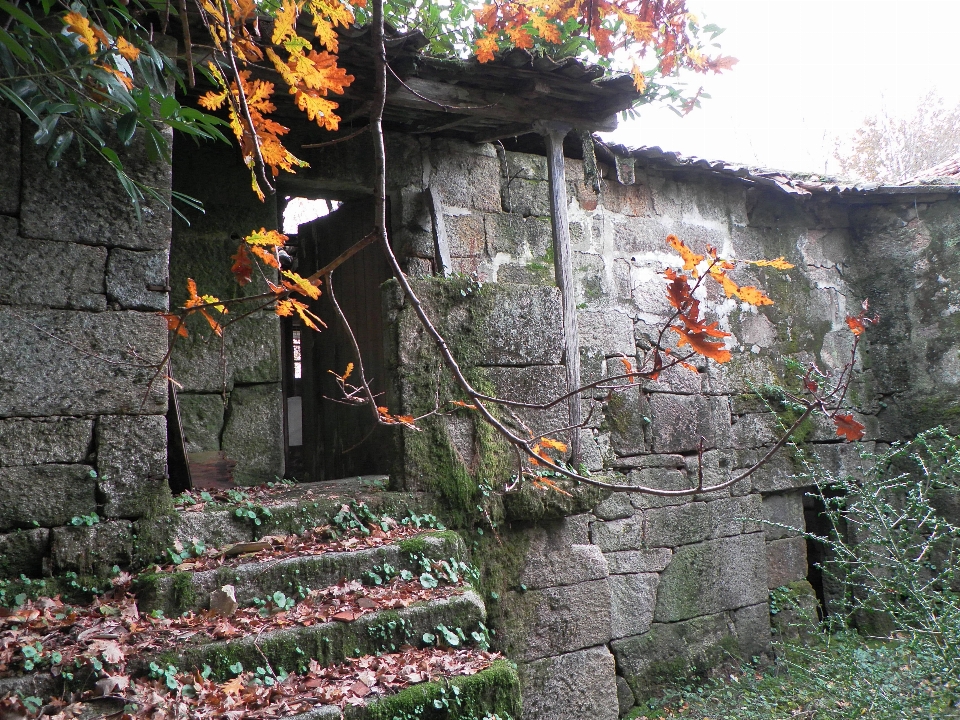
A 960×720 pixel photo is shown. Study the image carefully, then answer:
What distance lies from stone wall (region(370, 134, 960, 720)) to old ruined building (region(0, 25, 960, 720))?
0.06ft

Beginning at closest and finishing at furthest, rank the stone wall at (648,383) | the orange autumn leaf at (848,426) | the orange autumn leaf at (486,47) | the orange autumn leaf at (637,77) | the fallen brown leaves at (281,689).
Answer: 1. the orange autumn leaf at (848,426)
2. the fallen brown leaves at (281,689)
3. the orange autumn leaf at (486,47)
4. the stone wall at (648,383)
5. the orange autumn leaf at (637,77)

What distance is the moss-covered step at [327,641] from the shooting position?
242cm

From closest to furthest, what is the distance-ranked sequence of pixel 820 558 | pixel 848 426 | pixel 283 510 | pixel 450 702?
pixel 848 426
pixel 450 702
pixel 283 510
pixel 820 558

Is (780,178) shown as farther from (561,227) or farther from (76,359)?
(76,359)

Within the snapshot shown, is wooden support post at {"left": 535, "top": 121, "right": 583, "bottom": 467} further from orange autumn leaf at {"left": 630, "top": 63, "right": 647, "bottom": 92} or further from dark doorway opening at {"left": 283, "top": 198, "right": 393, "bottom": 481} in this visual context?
dark doorway opening at {"left": 283, "top": 198, "right": 393, "bottom": 481}

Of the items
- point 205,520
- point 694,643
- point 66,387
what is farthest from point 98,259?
point 694,643

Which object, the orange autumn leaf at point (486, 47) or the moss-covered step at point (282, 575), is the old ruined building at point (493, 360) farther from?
the orange autumn leaf at point (486, 47)

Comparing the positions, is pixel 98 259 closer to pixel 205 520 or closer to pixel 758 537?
pixel 205 520

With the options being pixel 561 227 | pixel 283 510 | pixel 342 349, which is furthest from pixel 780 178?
pixel 283 510

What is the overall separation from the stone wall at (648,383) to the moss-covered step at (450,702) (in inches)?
26.2

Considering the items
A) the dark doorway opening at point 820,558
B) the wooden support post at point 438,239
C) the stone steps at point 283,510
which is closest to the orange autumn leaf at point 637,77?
the wooden support post at point 438,239

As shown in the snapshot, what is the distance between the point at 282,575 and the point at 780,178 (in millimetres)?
4787

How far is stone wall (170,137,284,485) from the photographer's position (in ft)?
14.0

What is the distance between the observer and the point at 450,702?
8.31 ft
